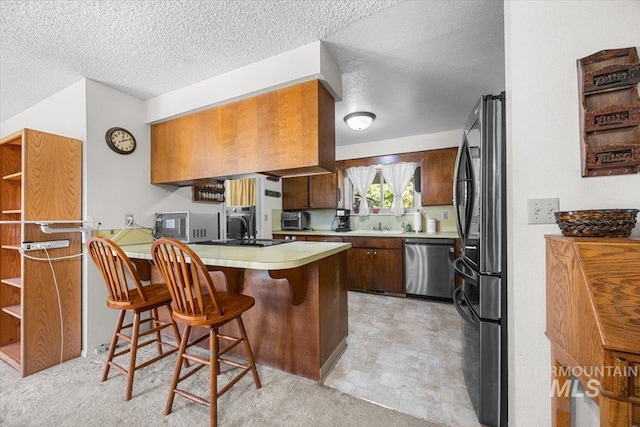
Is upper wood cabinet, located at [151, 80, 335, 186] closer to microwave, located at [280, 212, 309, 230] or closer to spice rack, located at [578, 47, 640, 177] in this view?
spice rack, located at [578, 47, 640, 177]

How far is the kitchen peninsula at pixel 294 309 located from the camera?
5.53 feet

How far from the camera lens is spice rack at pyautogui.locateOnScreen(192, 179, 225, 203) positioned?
297cm

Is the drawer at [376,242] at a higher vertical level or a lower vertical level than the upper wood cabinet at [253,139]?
lower

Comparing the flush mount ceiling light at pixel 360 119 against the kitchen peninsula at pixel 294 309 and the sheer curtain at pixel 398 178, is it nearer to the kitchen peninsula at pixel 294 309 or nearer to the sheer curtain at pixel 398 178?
the sheer curtain at pixel 398 178

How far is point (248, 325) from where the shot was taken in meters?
1.95

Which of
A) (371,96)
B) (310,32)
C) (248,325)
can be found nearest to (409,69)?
(371,96)

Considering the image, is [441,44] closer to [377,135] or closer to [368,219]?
[377,135]

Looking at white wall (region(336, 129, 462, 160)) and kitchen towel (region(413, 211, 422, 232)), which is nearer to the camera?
white wall (region(336, 129, 462, 160))

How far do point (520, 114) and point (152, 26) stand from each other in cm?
221

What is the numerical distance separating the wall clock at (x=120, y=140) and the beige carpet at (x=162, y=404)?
1.86 metres

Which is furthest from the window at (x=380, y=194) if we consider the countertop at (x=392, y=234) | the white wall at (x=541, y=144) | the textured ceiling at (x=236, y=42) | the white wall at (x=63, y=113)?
the white wall at (x=63, y=113)

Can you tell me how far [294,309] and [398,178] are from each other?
9.91 feet

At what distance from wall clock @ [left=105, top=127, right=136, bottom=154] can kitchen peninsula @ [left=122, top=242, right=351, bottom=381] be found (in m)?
1.09

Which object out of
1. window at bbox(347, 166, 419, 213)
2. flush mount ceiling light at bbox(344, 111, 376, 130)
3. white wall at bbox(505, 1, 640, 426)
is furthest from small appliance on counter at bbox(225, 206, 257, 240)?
white wall at bbox(505, 1, 640, 426)
